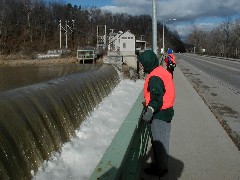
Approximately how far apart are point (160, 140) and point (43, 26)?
412 ft

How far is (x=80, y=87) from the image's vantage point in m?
13.2

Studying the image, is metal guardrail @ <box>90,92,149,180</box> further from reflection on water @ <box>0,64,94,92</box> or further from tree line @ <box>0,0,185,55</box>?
tree line @ <box>0,0,185,55</box>

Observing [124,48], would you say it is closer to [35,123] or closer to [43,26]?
[43,26]

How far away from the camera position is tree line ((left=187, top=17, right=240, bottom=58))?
105 metres

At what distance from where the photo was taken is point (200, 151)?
725 cm

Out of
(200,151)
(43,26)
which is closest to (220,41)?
(43,26)

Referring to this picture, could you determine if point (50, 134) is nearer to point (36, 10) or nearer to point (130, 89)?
point (130, 89)

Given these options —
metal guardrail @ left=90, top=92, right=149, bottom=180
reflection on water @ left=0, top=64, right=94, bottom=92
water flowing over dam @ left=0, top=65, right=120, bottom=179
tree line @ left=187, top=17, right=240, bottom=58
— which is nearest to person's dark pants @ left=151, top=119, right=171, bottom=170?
metal guardrail @ left=90, top=92, right=149, bottom=180

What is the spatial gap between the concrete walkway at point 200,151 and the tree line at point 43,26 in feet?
269

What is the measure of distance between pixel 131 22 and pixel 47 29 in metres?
50.0

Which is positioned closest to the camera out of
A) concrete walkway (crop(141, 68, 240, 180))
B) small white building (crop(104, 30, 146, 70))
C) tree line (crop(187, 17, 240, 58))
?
concrete walkway (crop(141, 68, 240, 180))

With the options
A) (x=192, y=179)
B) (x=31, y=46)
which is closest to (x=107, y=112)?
(x=192, y=179)

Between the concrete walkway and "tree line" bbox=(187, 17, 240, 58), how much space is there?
2353 inches

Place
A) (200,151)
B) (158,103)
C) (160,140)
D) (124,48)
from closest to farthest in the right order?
(158,103)
(160,140)
(200,151)
(124,48)
